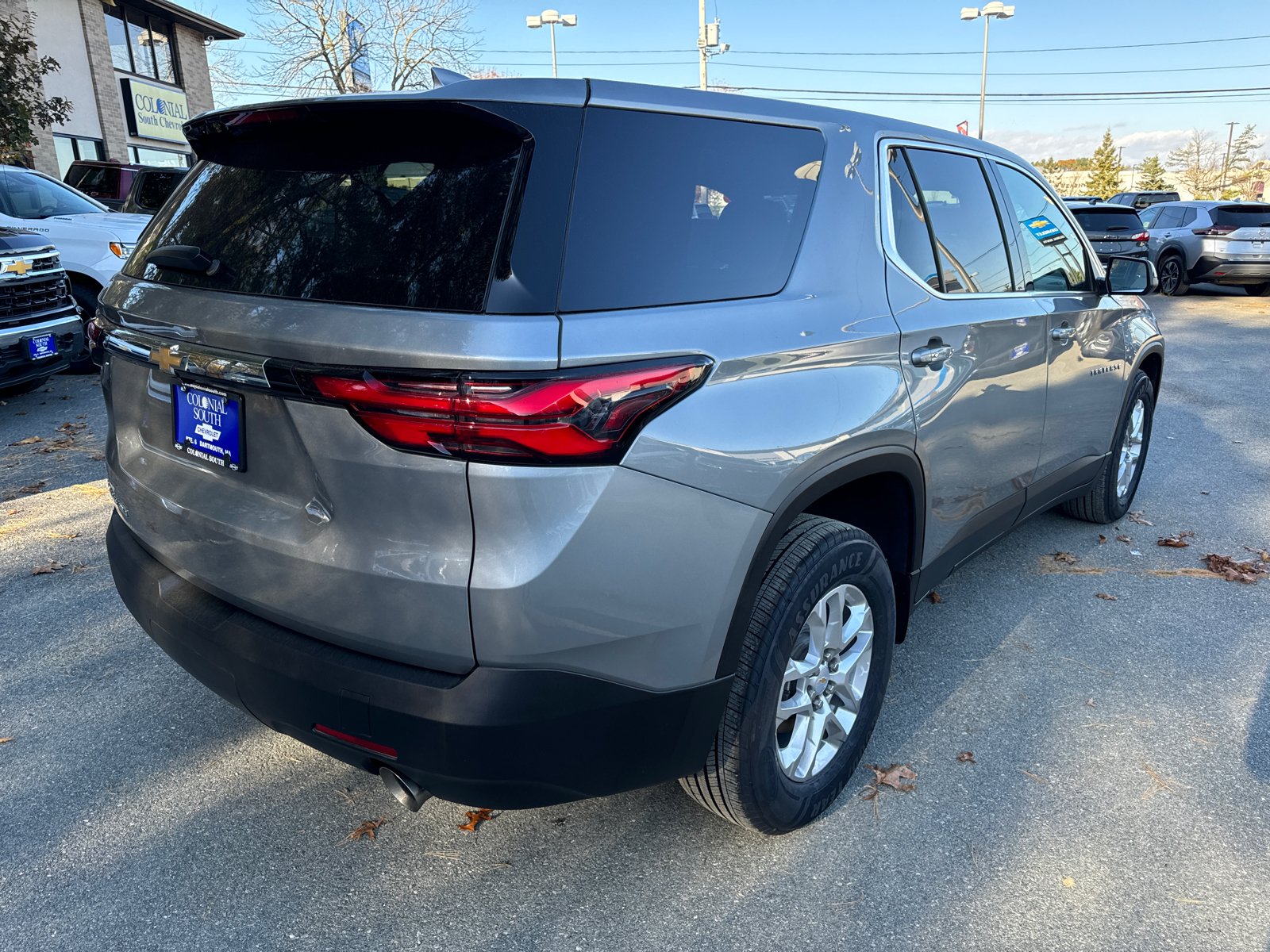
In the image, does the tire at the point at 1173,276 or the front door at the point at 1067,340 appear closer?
the front door at the point at 1067,340

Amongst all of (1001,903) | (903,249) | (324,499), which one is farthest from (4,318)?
(1001,903)

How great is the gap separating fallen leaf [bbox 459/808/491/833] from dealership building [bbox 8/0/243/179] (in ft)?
75.9

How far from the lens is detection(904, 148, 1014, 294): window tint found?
9.46 ft

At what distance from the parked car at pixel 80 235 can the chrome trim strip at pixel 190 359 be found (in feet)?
23.0

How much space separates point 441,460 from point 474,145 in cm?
65

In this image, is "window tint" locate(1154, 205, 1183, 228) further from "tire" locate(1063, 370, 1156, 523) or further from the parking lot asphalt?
the parking lot asphalt

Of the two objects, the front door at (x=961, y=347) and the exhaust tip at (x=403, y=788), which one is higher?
the front door at (x=961, y=347)

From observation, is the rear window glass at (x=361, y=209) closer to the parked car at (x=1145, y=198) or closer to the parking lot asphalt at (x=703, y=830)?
the parking lot asphalt at (x=703, y=830)

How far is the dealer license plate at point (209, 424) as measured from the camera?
1.96 m

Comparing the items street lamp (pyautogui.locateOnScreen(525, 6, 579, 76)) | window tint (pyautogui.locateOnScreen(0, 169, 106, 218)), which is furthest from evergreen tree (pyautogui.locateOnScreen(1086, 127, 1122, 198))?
window tint (pyautogui.locateOnScreen(0, 169, 106, 218))

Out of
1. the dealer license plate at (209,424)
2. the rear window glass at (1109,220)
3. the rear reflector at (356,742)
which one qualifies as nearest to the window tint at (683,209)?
the dealer license plate at (209,424)

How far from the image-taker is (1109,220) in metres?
15.8

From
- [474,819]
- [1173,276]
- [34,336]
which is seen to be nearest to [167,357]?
[474,819]

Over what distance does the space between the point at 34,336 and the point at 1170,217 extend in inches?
682
